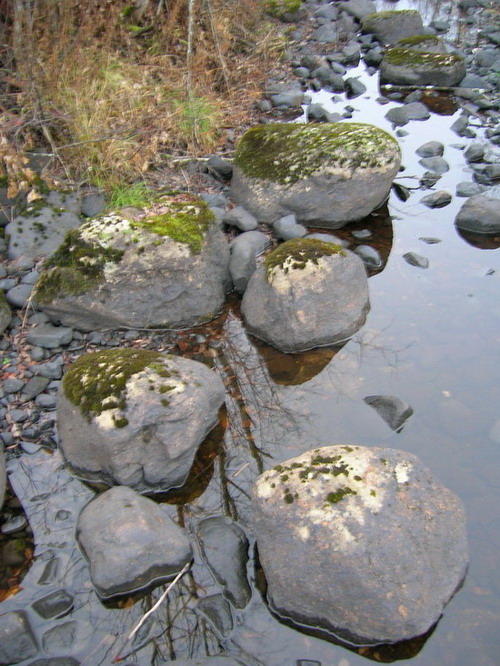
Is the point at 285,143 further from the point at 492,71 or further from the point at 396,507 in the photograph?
the point at 492,71

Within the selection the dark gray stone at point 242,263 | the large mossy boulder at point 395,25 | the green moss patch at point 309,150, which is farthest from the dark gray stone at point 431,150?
the large mossy boulder at point 395,25

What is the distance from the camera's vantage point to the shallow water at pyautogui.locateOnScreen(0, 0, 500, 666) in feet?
10.3

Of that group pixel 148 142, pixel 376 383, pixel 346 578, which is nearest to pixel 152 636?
pixel 346 578

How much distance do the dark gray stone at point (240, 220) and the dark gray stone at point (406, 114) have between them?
143 inches

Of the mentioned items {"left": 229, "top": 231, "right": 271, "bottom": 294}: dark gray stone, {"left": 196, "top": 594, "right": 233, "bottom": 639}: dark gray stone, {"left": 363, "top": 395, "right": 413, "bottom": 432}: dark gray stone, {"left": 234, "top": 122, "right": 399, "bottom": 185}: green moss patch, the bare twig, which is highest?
{"left": 234, "top": 122, "right": 399, "bottom": 185}: green moss patch

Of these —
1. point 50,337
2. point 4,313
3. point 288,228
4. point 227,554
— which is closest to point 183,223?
point 288,228

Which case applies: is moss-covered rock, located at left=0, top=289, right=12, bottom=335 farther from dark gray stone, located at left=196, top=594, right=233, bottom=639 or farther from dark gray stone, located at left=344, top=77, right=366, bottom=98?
dark gray stone, located at left=344, top=77, right=366, bottom=98

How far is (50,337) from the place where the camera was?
4957mm

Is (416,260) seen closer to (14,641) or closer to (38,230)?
(38,230)

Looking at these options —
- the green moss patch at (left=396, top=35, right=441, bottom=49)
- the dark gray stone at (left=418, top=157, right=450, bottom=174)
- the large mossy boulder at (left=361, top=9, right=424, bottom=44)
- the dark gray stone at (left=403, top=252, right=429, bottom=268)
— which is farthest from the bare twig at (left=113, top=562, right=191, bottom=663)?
the large mossy boulder at (left=361, top=9, right=424, bottom=44)

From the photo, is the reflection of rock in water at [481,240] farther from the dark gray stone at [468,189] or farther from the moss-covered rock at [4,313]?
the moss-covered rock at [4,313]

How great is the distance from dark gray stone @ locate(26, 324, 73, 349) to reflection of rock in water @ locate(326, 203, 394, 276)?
2.80 metres

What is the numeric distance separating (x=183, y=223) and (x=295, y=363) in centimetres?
154

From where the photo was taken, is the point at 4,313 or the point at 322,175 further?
the point at 322,175
